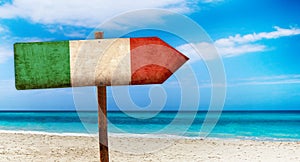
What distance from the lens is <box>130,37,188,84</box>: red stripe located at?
3.47 meters

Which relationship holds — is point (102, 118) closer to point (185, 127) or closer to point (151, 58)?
point (151, 58)

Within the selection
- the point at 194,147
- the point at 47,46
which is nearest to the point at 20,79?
the point at 47,46

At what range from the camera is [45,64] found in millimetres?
3414

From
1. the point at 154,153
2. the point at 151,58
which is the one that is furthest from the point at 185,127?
the point at 151,58

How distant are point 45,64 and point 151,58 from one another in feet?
3.11

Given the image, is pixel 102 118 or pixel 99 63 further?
Result: pixel 102 118

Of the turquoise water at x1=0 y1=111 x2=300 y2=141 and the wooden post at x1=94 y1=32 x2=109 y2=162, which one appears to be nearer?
the wooden post at x1=94 y1=32 x2=109 y2=162

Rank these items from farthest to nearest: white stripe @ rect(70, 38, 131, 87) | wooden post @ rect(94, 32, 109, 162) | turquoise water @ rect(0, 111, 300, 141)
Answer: turquoise water @ rect(0, 111, 300, 141) → wooden post @ rect(94, 32, 109, 162) → white stripe @ rect(70, 38, 131, 87)

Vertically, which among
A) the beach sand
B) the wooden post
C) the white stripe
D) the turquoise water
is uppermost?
the white stripe

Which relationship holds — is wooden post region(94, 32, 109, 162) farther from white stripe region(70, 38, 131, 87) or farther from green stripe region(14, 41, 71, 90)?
green stripe region(14, 41, 71, 90)

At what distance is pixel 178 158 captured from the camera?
9.85 meters

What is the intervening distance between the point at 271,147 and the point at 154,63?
10206mm

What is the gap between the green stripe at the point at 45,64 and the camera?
11.2 feet

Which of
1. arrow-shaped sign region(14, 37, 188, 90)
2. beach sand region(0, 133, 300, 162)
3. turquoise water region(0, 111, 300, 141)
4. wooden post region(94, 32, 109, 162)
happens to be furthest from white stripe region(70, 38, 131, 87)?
beach sand region(0, 133, 300, 162)
